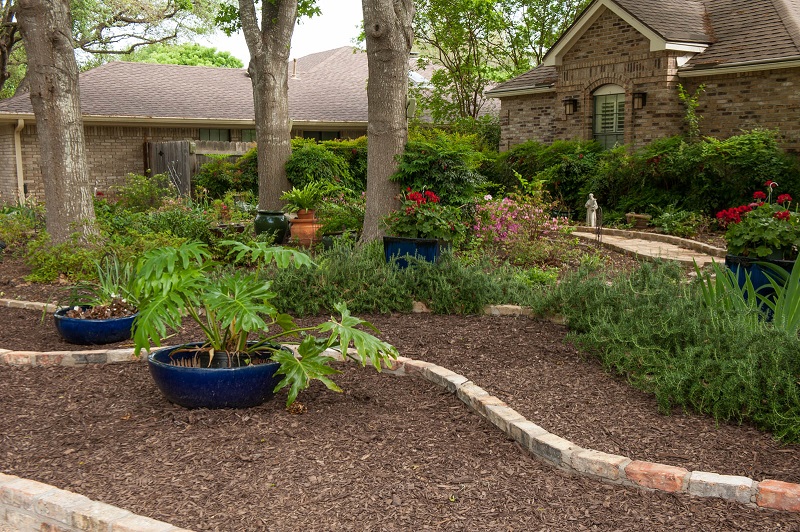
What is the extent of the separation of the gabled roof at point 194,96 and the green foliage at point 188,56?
1975cm

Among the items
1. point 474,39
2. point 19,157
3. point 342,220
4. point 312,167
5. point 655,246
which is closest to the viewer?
point 342,220

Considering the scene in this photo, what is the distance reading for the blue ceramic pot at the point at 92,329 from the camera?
593cm

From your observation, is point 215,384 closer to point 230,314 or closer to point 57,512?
point 230,314

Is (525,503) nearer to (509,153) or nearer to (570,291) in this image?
(570,291)

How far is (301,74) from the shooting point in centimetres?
2781

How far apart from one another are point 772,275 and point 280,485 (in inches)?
193

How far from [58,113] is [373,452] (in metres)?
7.29

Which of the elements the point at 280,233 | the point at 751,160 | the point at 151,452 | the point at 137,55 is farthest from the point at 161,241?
the point at 137,55

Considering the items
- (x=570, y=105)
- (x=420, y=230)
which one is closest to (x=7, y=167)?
(x=570, y=105)

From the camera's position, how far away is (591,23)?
17422 mm

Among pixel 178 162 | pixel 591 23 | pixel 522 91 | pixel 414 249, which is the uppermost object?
pixel 591 23

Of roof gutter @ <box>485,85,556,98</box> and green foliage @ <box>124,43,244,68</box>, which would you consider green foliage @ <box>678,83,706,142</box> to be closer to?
roof gutter @ <box>485,85,556,98</box>

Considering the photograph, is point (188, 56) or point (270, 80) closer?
point (270, 80)

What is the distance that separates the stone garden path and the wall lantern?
501 centimetres
